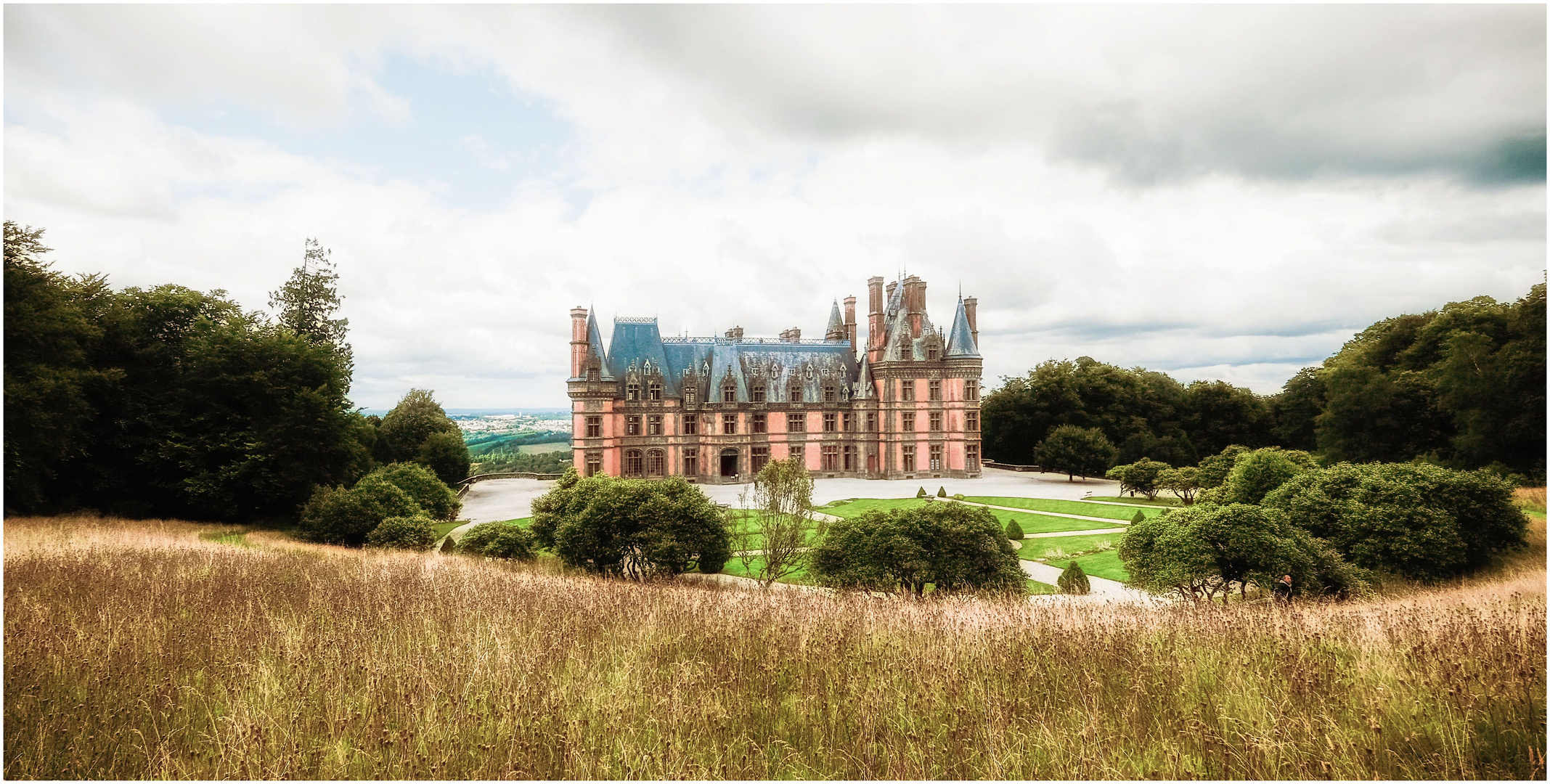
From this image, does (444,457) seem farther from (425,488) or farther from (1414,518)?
(1414,518)

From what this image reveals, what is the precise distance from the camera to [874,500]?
1598 inches

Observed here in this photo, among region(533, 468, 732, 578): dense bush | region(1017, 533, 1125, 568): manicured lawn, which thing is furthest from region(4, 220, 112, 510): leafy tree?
region(1017, 533, 1125, 568): manicured lawn

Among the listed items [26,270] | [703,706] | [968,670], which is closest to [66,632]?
[703,706]

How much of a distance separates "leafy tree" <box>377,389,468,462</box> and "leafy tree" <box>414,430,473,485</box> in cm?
43

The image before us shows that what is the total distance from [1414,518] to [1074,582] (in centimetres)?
767

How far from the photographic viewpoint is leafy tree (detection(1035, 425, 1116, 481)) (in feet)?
163

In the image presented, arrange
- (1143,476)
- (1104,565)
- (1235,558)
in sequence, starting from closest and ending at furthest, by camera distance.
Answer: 1. (1235,558)
2. (1104,565)
3. (1143,476)

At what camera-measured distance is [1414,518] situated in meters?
16.4

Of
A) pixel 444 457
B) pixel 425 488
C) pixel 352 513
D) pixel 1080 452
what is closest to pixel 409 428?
pixel 444 457

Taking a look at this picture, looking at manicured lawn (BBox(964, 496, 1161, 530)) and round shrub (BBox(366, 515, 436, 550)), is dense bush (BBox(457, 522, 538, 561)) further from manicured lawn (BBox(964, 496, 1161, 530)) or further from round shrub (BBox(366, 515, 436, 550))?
manicured lawn (BBox(964, 496, 1161, 530))

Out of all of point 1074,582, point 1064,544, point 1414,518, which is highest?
point 1414,518

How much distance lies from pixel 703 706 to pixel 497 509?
36180 millimetres

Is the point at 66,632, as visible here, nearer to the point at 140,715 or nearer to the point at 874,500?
the point at 140,715

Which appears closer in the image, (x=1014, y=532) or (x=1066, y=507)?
→ (x=1014, y=532)
